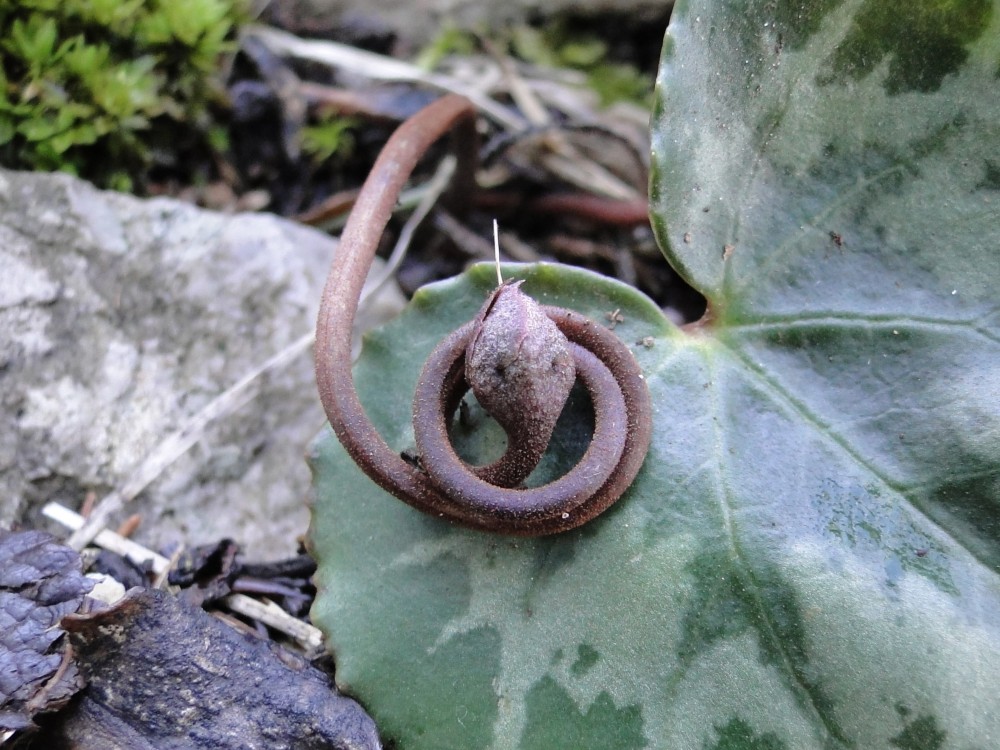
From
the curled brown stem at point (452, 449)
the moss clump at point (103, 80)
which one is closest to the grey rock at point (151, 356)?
the moss clump at point (103, 80)

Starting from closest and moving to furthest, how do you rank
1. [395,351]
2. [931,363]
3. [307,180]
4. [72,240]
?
[931,363] → [395,351] → [72,240] → [307,180]

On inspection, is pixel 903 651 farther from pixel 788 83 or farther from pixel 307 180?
pixel 307 180

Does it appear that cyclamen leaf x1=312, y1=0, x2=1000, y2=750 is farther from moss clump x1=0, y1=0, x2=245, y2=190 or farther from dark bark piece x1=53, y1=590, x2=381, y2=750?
moss clump x1=0, y1=0, x2=245, y2=190

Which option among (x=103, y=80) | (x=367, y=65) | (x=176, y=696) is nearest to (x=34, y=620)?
(x=176, y=696)

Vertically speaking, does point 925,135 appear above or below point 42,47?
above

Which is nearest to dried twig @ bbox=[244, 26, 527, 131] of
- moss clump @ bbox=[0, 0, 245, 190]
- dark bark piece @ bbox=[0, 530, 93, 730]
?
moss clump @ bbox=[0, 0, 245, 190]

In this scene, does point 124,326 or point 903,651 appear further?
point 124,326

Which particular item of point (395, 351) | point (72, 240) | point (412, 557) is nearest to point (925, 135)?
point (395, 351)

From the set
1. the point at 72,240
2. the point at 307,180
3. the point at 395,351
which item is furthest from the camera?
the point at 307,180
